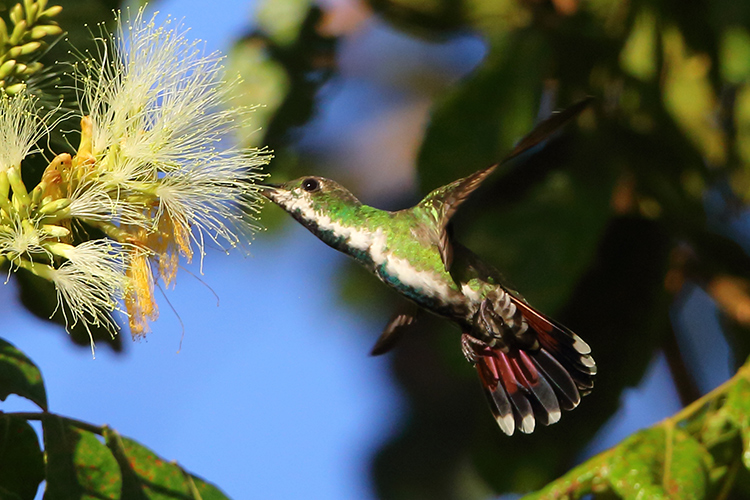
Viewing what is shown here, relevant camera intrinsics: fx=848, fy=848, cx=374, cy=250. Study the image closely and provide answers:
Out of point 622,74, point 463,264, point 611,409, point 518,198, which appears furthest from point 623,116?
point 463,264

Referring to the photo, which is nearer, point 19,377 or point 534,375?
point 19,377

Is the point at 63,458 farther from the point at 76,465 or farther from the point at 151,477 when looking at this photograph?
the point at 151,477

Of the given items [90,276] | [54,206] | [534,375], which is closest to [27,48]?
[54,206]

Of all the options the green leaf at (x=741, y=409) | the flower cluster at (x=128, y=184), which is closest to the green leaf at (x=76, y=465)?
the flower cluster at (x=128, y=184)

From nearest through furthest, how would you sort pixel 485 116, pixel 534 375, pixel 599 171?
pixel 534 375
pixel 485 116
pixel 599 171

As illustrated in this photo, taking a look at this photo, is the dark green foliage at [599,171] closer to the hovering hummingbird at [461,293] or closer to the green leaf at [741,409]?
the hovering hummingbird at [461,293]

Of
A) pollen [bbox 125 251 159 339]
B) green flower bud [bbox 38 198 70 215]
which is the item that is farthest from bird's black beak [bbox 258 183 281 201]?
green flower bud [bbox 38 198 70 215]

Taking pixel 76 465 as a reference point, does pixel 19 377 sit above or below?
above
